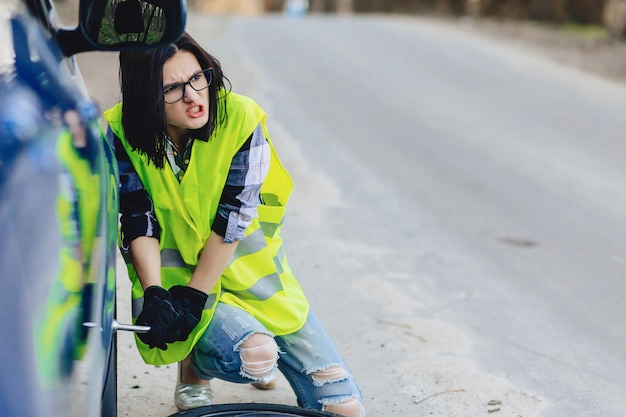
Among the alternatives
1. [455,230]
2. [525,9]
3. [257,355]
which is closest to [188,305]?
[257,355]

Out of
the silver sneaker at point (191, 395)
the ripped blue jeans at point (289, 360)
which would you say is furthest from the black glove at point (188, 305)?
the silver sneaker at point (191, 395)

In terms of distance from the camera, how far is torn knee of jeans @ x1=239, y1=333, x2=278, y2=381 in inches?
107

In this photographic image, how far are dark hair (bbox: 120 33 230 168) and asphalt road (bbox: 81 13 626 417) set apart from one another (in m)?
1.14

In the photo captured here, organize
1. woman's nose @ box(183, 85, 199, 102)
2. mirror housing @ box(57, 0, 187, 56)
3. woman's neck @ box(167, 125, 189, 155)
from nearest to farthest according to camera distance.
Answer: mirror housing @ box(57, 0, 187, 56) → woman's nose @ box(183, 85, 199, 102) → woman's neck @ box(167, 125, 189, 155)

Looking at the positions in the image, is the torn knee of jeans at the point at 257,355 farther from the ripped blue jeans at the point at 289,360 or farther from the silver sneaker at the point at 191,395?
the silver sneaker at the point at 191,395

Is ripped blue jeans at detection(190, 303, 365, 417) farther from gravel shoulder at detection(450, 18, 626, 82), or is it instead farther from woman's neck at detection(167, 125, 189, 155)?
gravel shoulder at detection(450, 18, 626, 82)

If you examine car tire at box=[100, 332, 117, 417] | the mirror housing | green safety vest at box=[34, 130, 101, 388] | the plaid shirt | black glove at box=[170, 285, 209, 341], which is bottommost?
black glove at box=[170, 285, 209, 341]

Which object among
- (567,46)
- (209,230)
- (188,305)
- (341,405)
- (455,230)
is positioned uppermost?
(209,230)

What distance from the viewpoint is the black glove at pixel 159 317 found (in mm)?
2484

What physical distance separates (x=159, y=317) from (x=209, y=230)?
34cm

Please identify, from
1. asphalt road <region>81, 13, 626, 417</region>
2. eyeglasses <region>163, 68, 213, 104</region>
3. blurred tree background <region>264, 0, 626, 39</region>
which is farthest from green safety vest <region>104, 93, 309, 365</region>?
blurred tree background <region>264, 0, 626, 39</region>

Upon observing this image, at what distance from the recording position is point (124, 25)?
7.55 feet

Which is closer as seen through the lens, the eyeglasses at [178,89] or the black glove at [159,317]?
the black glove at [159,317]

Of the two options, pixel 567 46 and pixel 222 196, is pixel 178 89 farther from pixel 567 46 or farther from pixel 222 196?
pixel 567 46
